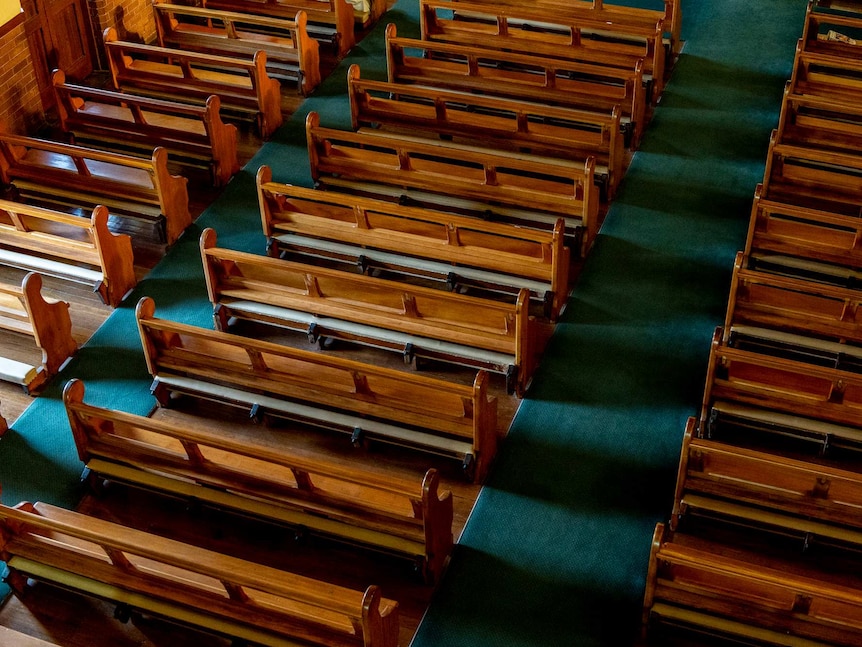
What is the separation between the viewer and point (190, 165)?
7.37 m

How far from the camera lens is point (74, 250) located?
6.27m

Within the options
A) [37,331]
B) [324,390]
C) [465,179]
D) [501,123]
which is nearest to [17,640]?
[324,390]

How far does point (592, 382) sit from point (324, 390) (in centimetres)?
145

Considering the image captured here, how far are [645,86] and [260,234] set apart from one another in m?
3.03

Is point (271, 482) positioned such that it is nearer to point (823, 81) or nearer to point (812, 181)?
point (812, 181)

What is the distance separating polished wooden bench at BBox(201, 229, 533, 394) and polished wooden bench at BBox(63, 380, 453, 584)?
102 cm

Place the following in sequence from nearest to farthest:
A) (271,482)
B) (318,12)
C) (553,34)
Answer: (271,482), (553,34), (318,12)

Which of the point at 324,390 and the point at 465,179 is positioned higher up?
the point at 465,179

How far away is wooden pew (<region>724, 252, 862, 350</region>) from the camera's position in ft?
18.2

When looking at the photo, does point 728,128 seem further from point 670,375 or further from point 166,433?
point 166,433

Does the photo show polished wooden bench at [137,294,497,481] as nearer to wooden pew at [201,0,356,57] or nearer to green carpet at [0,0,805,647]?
green carpet at [0,0,805,647]

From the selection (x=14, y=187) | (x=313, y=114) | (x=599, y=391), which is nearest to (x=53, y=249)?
(x=14, y=187)

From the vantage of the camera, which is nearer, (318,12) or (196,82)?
(196,82)

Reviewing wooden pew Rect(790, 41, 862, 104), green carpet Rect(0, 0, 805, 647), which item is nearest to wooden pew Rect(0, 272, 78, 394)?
green carpet Rect(0, 0, 805, 647)
